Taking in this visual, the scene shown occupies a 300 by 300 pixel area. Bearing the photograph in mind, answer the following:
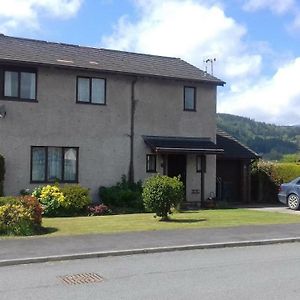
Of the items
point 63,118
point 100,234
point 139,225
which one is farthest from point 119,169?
point 100,234

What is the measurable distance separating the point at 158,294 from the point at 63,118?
15.3 metres

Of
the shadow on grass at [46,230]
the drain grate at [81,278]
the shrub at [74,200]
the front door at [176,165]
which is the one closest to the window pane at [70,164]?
the shrub at [74,200]

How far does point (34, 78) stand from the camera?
2155 cm

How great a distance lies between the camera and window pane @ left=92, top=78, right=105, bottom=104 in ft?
74.7

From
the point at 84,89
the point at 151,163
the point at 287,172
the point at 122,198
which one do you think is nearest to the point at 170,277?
the point at 122,198

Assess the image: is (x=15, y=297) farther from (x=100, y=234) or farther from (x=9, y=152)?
(x=9, y=152)

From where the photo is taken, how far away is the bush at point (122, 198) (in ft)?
70.7

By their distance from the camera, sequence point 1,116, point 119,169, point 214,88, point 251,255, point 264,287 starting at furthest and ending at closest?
point 214,88
point 119,169
point 1,116
point 251,255
point 264,287

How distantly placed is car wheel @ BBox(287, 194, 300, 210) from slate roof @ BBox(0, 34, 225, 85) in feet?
20.6

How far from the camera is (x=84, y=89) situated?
74.0 ft

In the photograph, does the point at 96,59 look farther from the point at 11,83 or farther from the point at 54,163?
the point at 54,163

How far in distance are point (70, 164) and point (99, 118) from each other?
2.31 meters

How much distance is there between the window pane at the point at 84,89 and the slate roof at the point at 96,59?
2.10ft

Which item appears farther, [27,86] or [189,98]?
[189,98]
